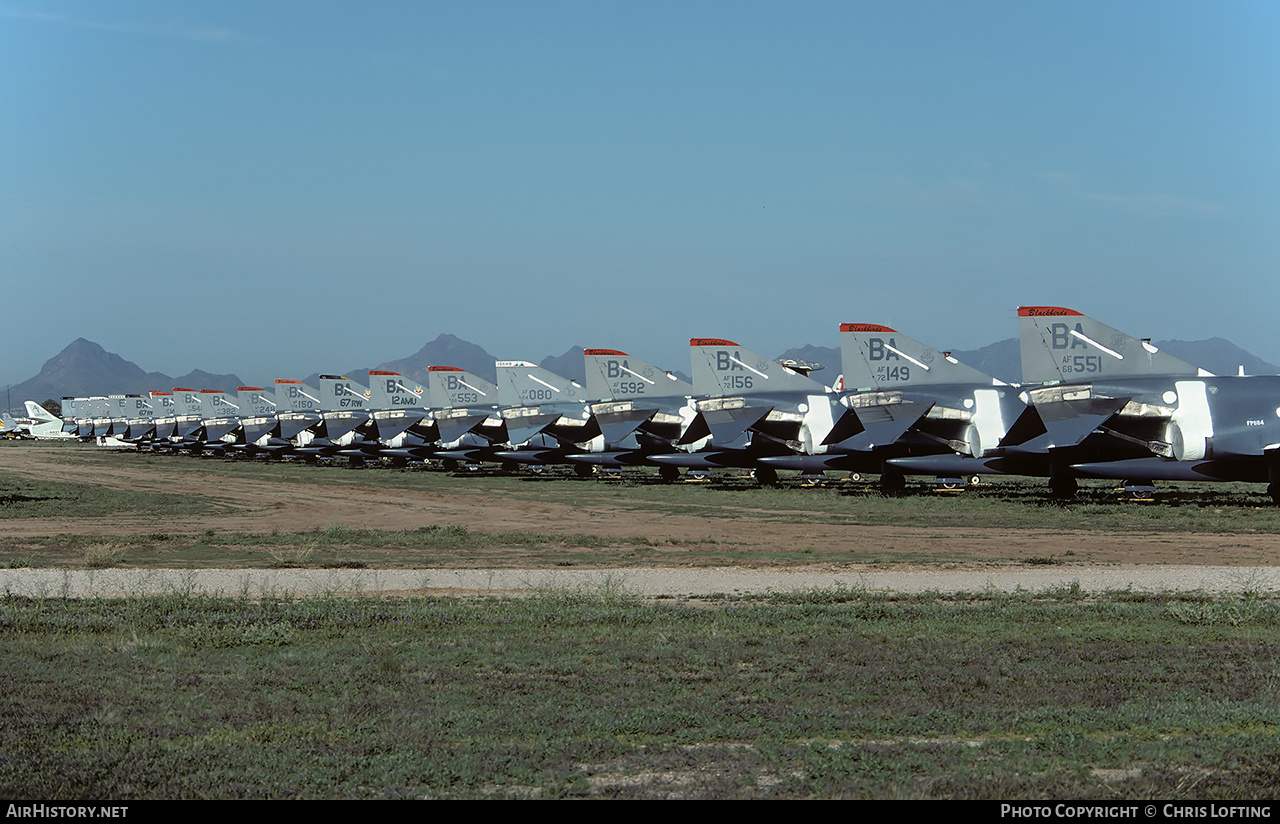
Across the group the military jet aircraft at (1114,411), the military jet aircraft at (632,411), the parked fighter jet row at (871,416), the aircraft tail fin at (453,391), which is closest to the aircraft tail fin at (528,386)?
the parked fighter jet row at (871,416)

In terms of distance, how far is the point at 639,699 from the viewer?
9.23 meters

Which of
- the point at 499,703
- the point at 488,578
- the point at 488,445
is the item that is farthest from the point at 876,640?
the point at 488,445

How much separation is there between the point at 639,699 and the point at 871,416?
3045 centimetres

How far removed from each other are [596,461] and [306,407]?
1439 inches

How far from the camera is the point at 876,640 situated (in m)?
11.9

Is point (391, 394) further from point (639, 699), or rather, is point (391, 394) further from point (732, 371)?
point (639, 699)

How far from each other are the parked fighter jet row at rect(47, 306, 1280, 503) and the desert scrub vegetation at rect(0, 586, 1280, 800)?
62.2 feet

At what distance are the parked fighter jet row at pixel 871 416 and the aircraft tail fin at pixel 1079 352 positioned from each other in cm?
4

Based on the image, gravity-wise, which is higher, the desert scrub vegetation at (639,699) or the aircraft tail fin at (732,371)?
the aircraft tail fin at (732,371)

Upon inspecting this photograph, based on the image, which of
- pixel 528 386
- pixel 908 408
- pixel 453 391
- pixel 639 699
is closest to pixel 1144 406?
pixel 908 408

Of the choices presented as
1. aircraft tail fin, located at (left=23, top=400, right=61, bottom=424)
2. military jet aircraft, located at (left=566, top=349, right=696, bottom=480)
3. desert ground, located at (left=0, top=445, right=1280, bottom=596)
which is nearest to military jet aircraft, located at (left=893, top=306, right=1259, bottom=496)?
desert ground, located at (left=0, top=445, right=1280, bottom=596)

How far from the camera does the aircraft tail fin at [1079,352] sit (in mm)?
32969

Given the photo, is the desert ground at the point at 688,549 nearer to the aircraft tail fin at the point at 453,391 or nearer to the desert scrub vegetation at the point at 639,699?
the desert scrub vegetation at the point at 639,699
